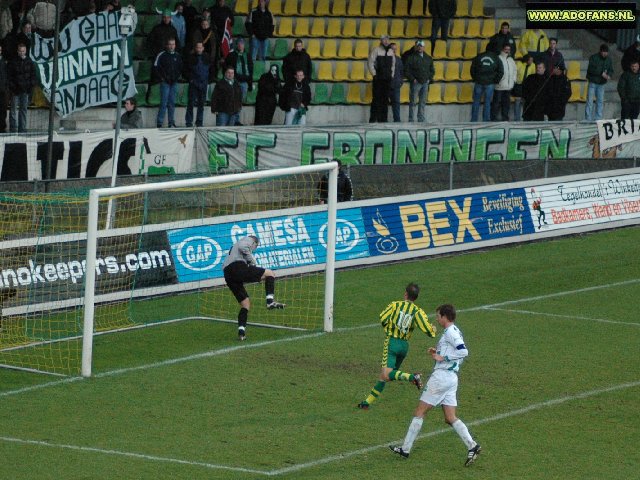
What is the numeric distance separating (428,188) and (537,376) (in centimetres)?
1102

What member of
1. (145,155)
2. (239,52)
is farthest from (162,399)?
(239,52)

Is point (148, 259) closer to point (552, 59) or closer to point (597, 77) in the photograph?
point (552, 59)

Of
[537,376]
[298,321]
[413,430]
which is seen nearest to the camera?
[413,430]

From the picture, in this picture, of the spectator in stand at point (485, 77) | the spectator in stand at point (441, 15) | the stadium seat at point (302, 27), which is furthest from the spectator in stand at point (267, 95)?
the spectator in stand at point (441, 15)

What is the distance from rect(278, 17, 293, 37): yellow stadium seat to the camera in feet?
116

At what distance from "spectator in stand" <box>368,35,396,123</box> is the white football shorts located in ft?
68.8

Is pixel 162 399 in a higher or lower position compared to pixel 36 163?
lower

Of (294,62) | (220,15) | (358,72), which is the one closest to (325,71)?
(358,72)

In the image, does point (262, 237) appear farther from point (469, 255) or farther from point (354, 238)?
point (469, 255)

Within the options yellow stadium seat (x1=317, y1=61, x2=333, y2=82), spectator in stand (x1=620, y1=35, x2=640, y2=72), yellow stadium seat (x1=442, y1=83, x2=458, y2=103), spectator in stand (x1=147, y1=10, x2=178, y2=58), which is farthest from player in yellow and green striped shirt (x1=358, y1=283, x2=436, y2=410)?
spectator in stand (x1=620, y1=35, x2=640, y2=72)

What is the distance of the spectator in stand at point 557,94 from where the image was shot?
118 feet

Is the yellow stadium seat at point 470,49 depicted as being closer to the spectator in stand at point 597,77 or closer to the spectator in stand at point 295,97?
the spectator in stand at point 597,77

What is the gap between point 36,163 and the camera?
24938 millimetres

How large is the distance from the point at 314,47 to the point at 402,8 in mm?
3631
